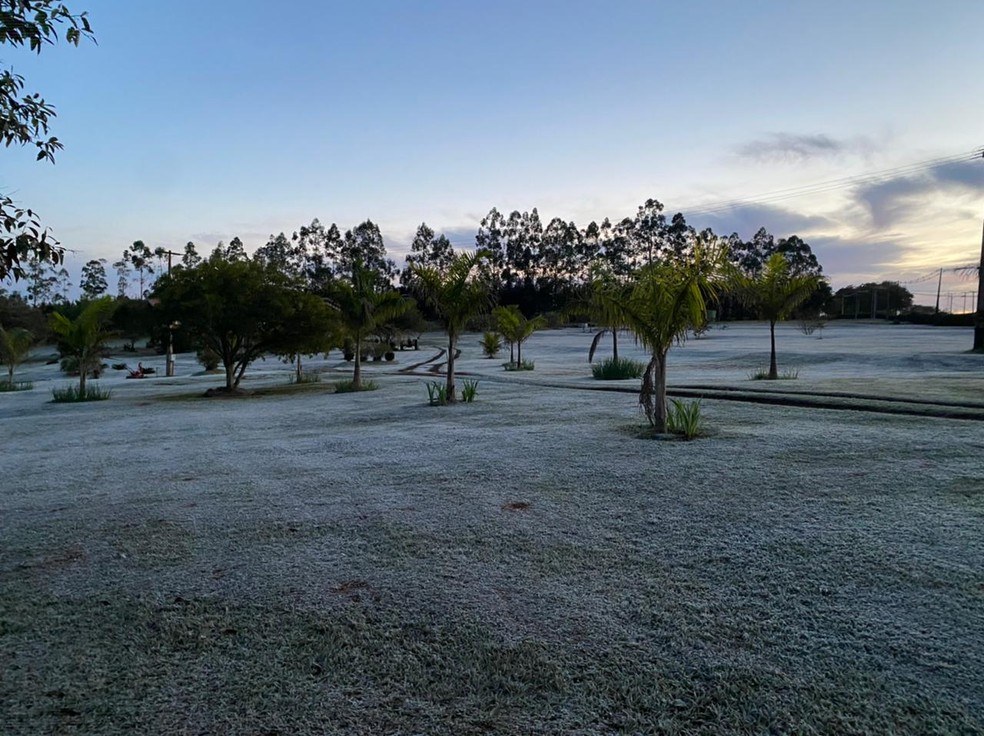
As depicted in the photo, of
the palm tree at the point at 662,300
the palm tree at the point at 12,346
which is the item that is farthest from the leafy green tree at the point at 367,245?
the palm tree at the point at 662,300

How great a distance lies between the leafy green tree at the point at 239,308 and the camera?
65.0ft

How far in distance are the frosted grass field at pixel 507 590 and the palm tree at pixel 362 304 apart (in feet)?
39.3

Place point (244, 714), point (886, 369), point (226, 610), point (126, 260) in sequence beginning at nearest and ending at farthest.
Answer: point (244, 714) < point (226, 610) < point (886, 369) < point (126, 260)

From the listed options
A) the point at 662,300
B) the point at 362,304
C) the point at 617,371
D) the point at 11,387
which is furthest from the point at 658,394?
the point at 11,387

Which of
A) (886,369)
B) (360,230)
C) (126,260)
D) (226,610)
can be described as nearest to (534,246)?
(360,230)

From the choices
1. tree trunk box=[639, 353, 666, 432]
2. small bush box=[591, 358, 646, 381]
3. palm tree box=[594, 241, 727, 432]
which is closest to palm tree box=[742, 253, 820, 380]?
small bush box=[591, 358, 646, 381]

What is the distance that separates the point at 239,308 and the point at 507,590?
1784 cm

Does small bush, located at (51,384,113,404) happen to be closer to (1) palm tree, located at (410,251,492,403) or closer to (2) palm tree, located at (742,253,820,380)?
Answer: (1) palm tree, located at (410,251,492,403)

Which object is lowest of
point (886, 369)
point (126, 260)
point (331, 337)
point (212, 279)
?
point (886, 369)

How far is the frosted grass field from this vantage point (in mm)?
2992

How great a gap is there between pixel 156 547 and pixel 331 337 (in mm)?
16855

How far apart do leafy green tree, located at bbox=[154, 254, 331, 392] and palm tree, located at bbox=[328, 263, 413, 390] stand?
683 mm

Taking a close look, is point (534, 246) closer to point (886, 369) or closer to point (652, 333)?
point (886, 369)

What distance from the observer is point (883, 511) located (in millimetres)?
5449
